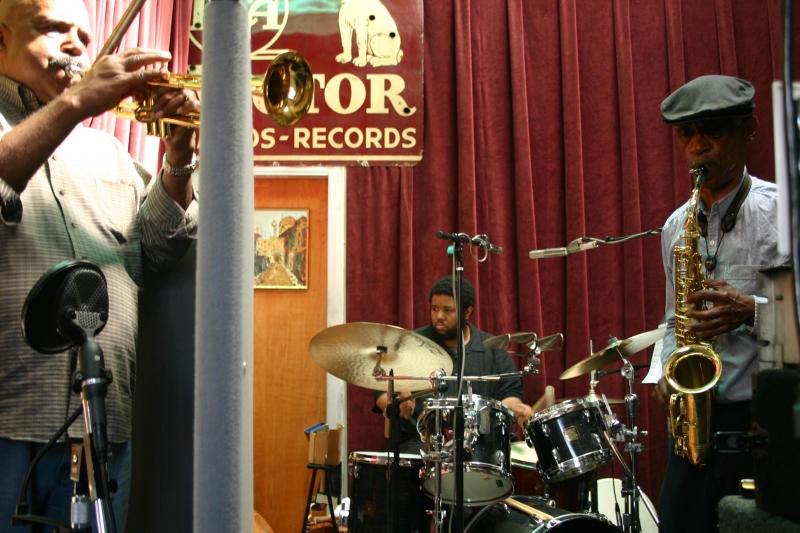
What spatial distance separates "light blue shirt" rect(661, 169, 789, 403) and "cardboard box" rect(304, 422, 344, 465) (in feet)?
8.20

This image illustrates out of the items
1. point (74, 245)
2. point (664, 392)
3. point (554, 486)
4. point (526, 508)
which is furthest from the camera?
point (554, 486)

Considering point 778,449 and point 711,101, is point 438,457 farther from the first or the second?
point 778,449

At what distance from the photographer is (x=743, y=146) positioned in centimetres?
230

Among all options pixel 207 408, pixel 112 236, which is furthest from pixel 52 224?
pixel 207 408

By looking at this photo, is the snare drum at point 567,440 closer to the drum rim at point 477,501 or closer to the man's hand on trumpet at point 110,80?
the drum rim at point 477,501

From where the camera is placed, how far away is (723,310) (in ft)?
6.75

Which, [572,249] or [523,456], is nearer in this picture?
[572,249]

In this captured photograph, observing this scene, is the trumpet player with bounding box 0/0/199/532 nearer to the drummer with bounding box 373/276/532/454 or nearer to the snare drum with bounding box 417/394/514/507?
the snare drum with bounding box 417/394/514/507

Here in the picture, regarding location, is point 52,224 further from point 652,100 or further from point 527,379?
point 652,100

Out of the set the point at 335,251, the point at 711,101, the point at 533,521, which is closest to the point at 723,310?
the point at 711,101

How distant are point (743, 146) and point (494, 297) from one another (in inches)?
Result: 96.1

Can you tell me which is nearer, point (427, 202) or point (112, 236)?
point (112, 236)

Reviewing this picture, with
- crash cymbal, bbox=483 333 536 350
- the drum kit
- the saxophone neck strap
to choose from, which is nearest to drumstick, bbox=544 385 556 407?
the drum kit

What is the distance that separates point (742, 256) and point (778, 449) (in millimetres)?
1428
